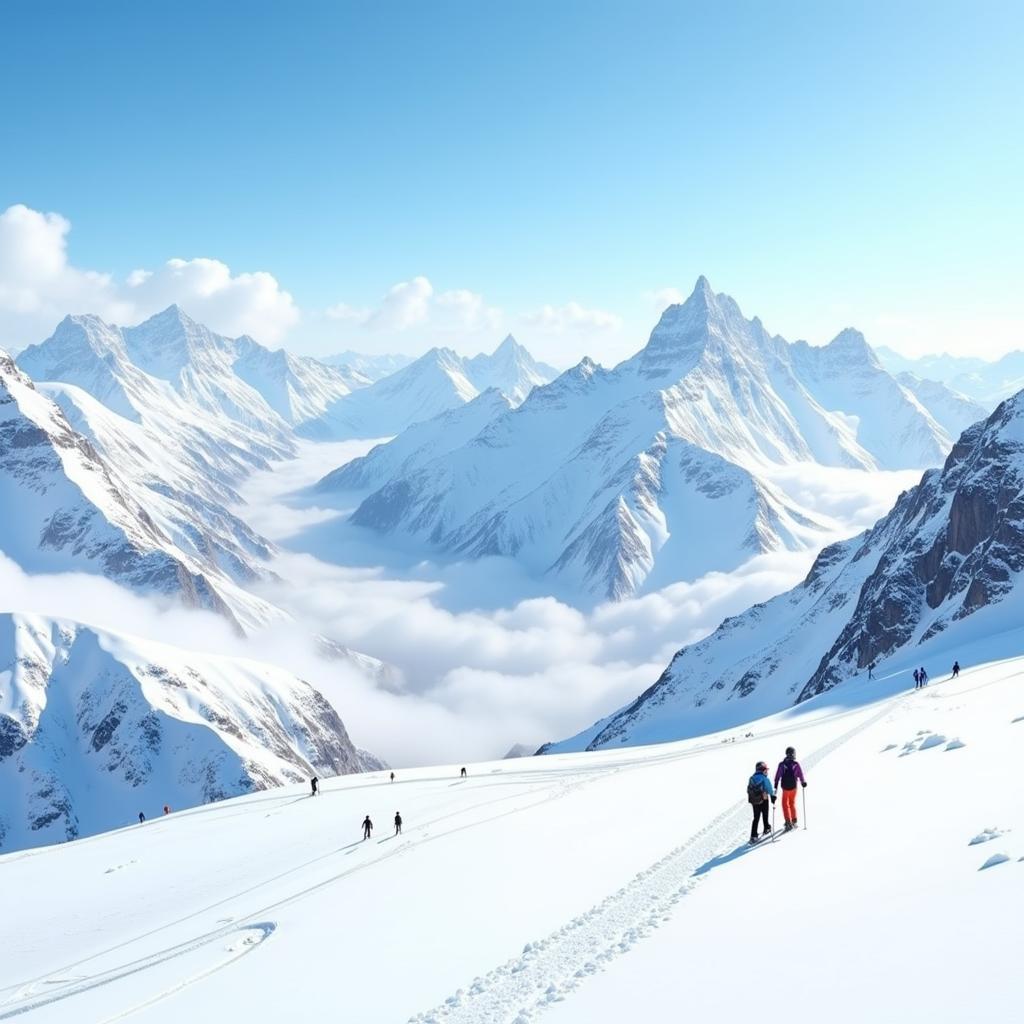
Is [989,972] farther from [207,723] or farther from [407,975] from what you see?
[207,723]

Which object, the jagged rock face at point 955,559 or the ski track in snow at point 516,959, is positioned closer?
the ski track in snow at point 516,959

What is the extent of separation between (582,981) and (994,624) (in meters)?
85.9

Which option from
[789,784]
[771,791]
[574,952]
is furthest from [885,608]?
[574,952]

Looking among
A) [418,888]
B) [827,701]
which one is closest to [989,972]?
[418,888]

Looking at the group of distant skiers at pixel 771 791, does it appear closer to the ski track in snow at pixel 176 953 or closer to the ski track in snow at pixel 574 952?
the ski track in snow at pixel 574 952

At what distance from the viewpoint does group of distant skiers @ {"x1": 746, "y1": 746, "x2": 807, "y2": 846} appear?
21.4m

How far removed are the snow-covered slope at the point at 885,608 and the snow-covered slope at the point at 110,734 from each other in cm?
6822

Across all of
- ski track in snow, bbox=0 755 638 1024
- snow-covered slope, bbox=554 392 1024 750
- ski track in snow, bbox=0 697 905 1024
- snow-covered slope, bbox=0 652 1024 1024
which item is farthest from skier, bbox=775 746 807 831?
snow-covered slope, bbox=554 392 1024 750

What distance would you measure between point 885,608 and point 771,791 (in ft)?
372

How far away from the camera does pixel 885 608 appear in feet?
409

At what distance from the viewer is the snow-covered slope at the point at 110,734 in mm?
160250

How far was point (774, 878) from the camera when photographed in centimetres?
1767

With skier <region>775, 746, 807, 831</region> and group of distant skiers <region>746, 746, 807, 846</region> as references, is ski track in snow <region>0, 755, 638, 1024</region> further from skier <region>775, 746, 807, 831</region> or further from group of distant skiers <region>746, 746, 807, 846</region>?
skier <region>775, 746, 807, 831</region>

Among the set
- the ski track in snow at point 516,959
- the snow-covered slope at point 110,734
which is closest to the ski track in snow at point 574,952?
the ski track in snow at point 516,959
